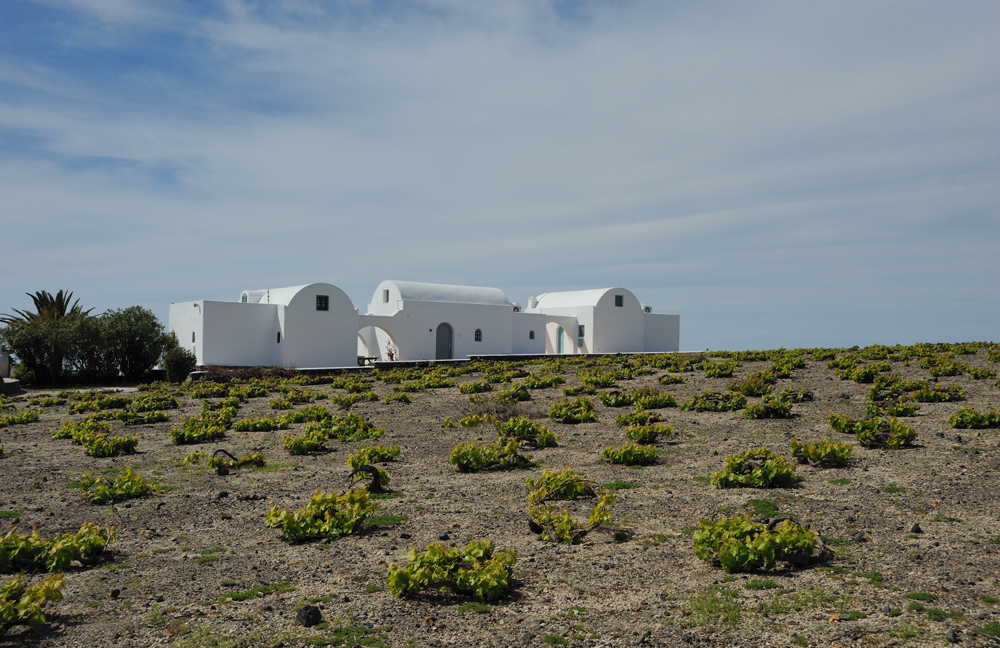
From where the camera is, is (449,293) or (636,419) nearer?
(636,419)

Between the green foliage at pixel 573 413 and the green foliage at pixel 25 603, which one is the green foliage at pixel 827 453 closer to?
the green foliage at pixel 573 413

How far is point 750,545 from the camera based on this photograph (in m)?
4.85

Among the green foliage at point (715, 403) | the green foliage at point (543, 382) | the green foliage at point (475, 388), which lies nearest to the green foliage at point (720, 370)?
the green foliage at point (543, 382)

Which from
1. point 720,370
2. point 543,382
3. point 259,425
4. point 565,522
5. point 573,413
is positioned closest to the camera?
point 565,522

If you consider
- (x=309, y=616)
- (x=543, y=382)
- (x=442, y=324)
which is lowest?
(x=309, y=616)

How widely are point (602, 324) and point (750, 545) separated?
108 ft

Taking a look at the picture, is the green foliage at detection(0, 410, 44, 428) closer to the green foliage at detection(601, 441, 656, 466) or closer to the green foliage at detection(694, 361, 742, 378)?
the green foliage at detection(601, 441, 656, 466)

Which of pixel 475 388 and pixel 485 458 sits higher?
pixel 475 388

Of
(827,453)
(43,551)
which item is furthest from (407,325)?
(43,551)

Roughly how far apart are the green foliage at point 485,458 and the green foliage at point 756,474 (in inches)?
105

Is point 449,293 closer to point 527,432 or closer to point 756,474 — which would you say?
point 527,432

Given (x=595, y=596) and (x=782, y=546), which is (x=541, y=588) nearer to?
(x=595, y=596)

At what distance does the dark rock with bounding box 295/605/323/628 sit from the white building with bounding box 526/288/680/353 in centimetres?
3355

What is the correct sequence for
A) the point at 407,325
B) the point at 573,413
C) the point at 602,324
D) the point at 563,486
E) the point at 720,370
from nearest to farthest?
1. the point at 563,486
2. the point at 573,413
3. the point at 720,370
4. the point at 407,325
5. the point at 602,324
